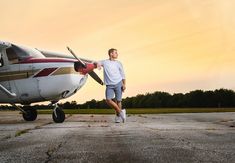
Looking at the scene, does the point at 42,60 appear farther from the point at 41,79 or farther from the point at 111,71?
Result: the point at 111,71

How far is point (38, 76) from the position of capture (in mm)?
12516

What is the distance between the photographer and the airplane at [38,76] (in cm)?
1227

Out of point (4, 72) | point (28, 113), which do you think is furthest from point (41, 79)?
point (28, 113)

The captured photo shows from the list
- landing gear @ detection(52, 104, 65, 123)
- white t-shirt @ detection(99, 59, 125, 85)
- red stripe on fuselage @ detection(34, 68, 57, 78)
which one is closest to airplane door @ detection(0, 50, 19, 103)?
red stripe on fuselage @ detection(34, 68, 57, 78)

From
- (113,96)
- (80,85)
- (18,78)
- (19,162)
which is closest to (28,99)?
(18,78)

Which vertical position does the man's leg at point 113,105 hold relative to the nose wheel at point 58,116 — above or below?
above

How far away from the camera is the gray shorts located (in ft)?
37.2

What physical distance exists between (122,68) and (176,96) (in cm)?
8693

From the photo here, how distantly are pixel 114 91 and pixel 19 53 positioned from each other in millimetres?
3364

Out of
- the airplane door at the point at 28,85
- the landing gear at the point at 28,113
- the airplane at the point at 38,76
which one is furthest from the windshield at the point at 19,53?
the landing gear at the point at 28,113

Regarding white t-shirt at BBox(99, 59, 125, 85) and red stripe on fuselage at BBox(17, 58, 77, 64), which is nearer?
white t-shirt at BBox(99, 59, 125, 85)

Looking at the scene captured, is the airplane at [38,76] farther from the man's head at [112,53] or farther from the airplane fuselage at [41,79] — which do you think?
the man's head at [112,53]

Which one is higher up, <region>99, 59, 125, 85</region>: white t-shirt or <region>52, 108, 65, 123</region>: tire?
<region>99, 59, 125, 85</region>: white t-shirt

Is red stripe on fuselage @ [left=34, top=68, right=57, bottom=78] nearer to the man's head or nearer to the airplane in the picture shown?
the airplane
